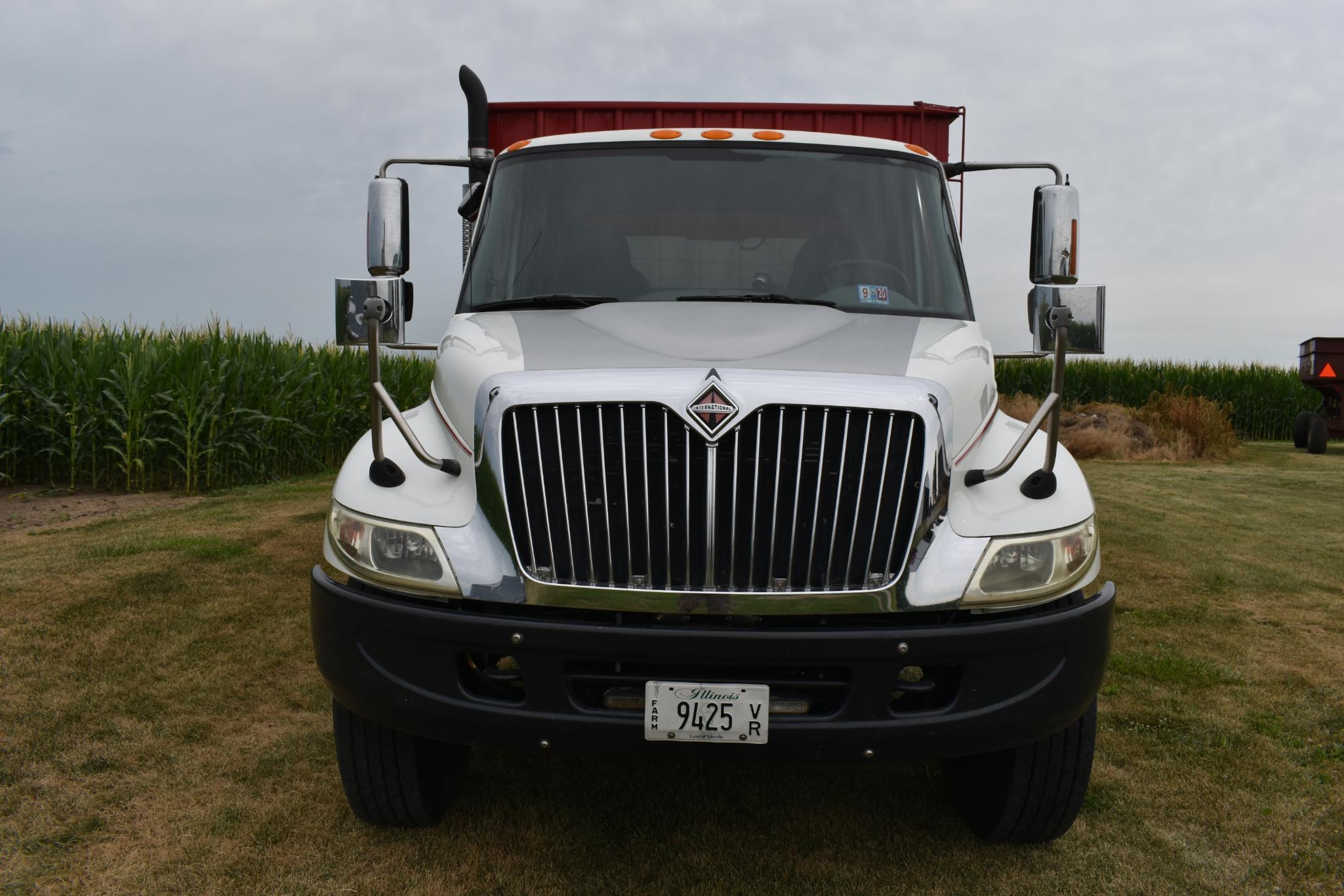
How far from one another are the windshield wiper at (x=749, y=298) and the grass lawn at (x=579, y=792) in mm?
1564

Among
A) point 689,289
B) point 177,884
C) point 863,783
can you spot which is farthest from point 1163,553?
point 177,884

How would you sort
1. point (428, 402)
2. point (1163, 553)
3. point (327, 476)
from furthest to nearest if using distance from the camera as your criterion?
point (327, 476) < point (1163, 553) < point (428, 402)

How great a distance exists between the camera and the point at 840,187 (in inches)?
153

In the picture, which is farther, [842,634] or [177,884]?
[177,884]

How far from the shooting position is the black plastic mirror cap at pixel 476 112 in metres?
5.84

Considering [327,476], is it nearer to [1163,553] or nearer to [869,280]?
[1163,553]

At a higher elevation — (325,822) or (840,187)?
(840,187)

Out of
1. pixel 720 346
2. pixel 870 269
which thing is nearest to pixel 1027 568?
pixel 720 346

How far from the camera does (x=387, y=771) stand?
309cm

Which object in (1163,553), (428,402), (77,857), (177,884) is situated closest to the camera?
(177,884)

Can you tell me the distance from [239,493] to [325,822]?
8.14m

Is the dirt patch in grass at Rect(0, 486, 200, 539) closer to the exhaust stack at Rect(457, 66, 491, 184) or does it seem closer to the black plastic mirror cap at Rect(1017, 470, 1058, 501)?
the exhaust stack at Rect(457, 66, 491, 184)

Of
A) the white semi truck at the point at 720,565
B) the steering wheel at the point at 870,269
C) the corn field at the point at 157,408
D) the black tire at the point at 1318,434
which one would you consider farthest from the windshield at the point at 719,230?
the black tire at the point at 1318,434

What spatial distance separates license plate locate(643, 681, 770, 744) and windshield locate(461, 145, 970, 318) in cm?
150
